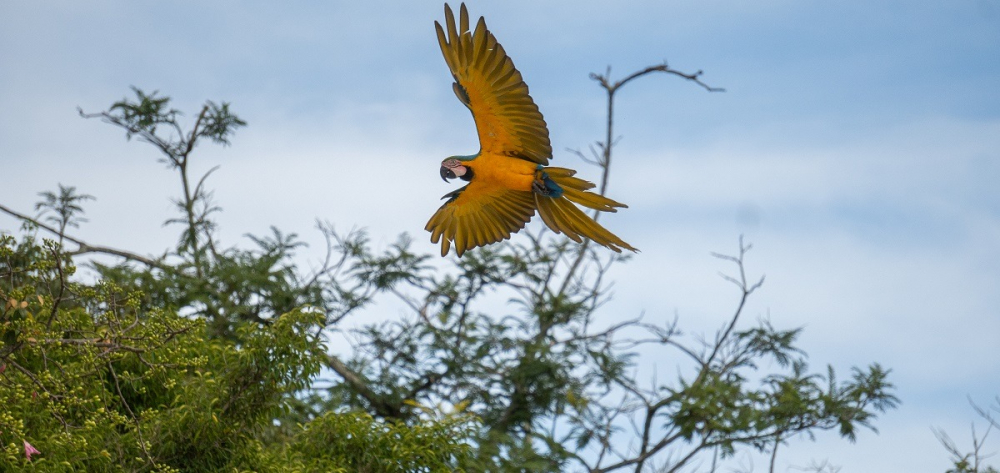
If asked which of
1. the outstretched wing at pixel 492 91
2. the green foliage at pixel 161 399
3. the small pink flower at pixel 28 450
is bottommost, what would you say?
the small pink flower at pixel 28 450

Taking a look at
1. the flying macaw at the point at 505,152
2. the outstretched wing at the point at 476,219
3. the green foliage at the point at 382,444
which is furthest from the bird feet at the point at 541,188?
the green foliage at the point at 382,444

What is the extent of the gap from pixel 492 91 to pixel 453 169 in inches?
11.0

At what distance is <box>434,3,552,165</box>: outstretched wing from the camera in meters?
3.33

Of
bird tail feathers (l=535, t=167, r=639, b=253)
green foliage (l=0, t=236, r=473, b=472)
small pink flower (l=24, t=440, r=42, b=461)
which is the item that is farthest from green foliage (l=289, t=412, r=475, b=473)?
bird tail feathers (l=535, t=167, r=639, b=253)

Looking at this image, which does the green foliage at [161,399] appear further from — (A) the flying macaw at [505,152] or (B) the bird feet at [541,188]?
(B) the bird feet at [541,188]

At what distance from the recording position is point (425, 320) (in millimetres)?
8055

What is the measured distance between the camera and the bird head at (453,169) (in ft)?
11.4

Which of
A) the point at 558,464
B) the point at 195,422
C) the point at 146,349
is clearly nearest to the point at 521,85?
the point at 146,349

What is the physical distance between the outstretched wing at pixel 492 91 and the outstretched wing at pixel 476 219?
243mm

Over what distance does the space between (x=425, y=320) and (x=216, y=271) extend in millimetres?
1554

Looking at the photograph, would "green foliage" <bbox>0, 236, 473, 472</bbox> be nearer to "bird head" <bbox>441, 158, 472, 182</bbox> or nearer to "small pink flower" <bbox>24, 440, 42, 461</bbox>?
"small pink flower" <bbox>24, 440, 42, 461</bbox>

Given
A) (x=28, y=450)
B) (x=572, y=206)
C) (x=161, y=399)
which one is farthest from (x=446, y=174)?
(x=161, y=399)

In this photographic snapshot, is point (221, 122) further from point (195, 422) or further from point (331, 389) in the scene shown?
point (195, 422)

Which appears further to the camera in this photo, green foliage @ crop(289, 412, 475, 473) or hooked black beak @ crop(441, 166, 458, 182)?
green foliage @ crop(289, 412, 475, 473)
